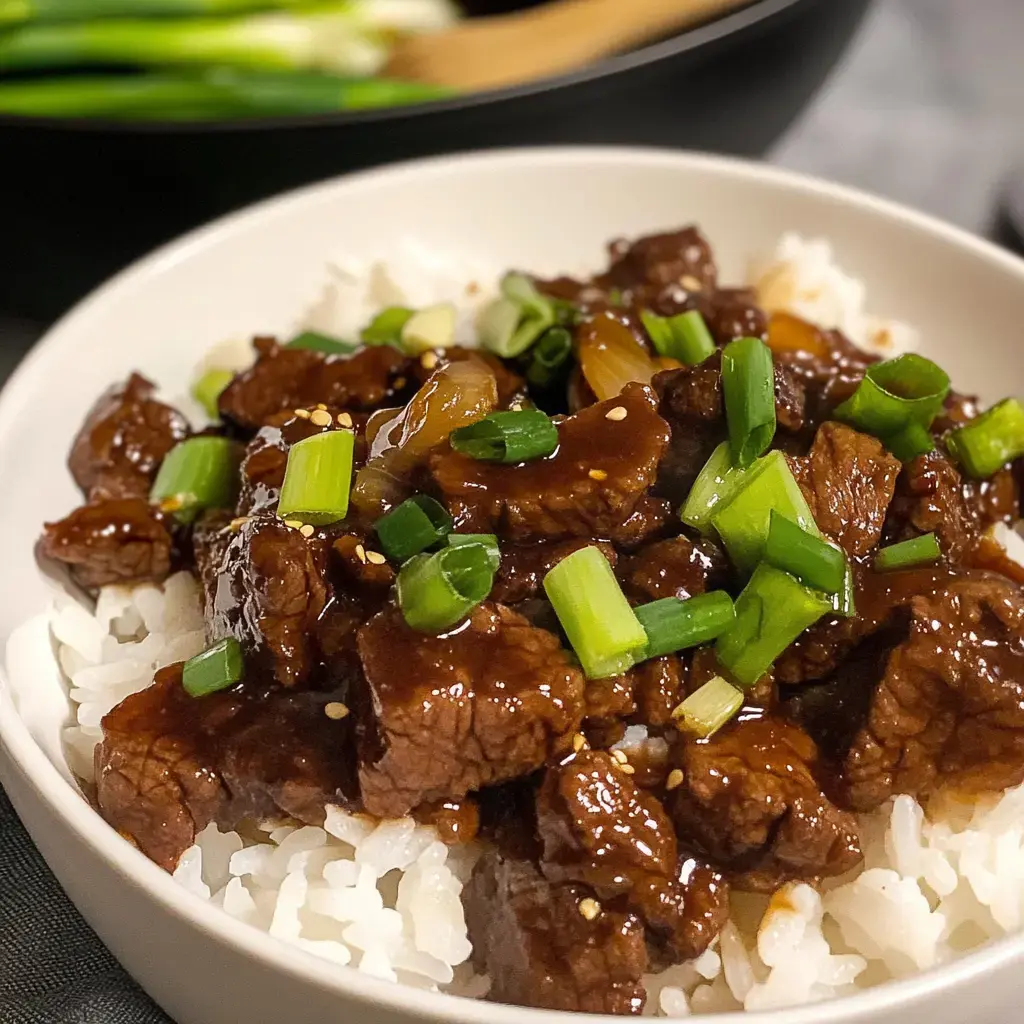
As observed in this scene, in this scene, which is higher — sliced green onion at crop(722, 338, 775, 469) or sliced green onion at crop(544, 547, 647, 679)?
sliced green onion at crop(722, 338, 775, 469)

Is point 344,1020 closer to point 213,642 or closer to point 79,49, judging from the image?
point 213,642

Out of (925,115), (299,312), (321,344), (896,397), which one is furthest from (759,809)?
(925,115)

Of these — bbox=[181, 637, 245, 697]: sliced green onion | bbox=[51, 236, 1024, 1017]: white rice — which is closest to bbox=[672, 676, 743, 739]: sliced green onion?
bbox=[51, 236, 1024, 1017]: white rice

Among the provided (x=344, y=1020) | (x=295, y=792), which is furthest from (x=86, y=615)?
(x=344, y=1020)

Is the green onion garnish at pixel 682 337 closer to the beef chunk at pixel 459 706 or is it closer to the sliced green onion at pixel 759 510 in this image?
the sliced green onion at pixel 759 510

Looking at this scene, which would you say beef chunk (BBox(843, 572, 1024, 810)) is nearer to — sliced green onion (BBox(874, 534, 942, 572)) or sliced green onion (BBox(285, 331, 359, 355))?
sliced green onion (BBox(874, 534, 942, 572))

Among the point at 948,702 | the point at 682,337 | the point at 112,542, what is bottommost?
the point at 112,542

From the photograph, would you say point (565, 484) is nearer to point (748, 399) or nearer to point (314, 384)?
point (748, 399)

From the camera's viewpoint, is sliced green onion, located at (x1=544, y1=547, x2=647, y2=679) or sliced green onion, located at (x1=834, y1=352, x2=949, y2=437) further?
sliced green onion, located at (x1=834, y1=352, x2=949, y2=437)
